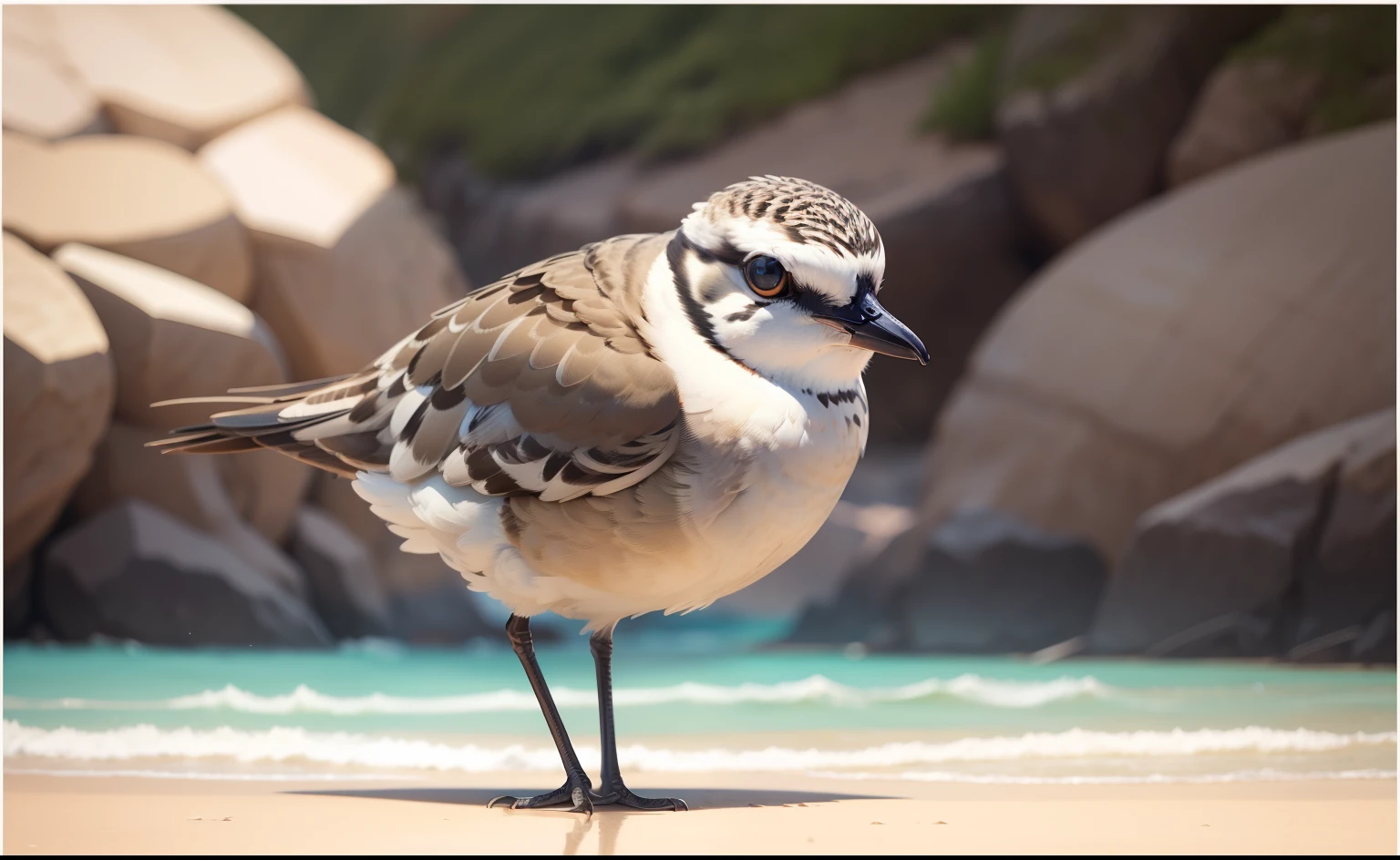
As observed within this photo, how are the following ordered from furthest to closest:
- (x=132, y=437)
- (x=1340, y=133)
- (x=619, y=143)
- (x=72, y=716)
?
1. (x=619, y=143)
2. (x=1340, y=133)
3. (x=132, y=437)
4. (x=72, y=716)

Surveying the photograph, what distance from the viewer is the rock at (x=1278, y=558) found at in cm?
600

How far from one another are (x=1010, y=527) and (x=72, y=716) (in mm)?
4982

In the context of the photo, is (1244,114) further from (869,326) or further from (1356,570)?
(869,326)

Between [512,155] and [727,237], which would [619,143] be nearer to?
[512,155]

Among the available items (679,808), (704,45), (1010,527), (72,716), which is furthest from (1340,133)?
(72,716)

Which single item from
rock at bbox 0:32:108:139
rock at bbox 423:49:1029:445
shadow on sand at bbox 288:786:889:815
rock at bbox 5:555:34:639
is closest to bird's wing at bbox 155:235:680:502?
shadow on sand at bbox 288:786:889:815

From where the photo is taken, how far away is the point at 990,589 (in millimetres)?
7301

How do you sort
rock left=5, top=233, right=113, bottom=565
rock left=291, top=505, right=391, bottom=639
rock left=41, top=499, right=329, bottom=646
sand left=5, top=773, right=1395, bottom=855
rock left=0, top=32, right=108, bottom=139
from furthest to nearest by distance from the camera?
rock left=291, top=505, right=391, bottom=639, rock left=0, top=32, right=108, bottom=139, rock left=41, top=499, right=329, bottom=646, rock left=5, top=233, right=113, bottom=565, sand left=5, top=773, right=1395, bottom=855

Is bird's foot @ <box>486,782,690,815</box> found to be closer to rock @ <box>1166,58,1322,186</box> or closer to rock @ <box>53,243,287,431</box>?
rock @ <box>53,243,287,431</box>

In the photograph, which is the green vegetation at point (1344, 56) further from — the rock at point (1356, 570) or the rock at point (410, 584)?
the rock at point (410, 584)

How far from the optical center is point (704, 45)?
40.9ft

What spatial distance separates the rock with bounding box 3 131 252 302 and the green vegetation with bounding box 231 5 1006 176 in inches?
196

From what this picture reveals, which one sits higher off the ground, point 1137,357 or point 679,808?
point 1137,357

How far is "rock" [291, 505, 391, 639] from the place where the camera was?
742 centimetres
